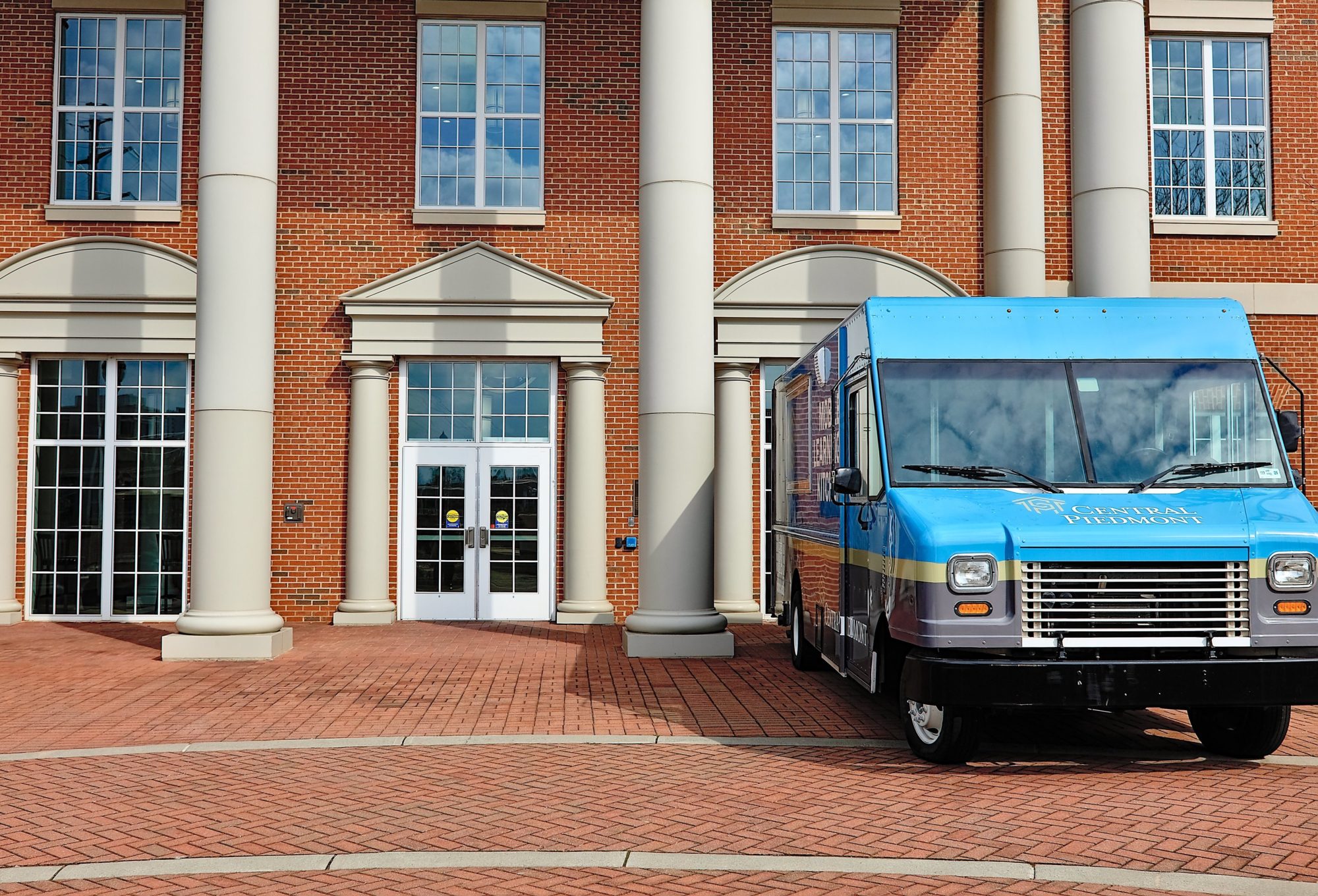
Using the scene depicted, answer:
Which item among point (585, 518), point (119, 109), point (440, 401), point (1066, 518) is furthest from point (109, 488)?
point (1066, 518)

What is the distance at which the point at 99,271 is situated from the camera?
615 inches

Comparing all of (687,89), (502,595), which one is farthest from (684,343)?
(502,595)

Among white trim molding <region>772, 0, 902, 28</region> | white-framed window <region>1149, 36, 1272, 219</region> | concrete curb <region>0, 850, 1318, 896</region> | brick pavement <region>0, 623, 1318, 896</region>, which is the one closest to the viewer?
concrete curb <region>0, 850, 1318, 896</region>

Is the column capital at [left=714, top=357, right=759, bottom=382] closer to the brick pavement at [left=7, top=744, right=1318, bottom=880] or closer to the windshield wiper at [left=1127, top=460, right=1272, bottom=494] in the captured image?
the brick pavement at [left=7, top=744, right=1318, bottom=880]

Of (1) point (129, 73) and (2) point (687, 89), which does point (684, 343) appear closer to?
(2) point (687, 89)

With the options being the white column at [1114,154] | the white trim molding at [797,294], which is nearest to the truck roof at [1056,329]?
the white column at [1114,154]

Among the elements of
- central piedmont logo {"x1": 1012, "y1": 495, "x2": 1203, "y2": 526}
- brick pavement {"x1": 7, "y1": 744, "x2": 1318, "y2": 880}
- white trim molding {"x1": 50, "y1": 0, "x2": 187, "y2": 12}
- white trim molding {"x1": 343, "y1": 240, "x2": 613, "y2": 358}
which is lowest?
brick pavement {"x1": 7, "y1": 744, "x2": 1318, "y2": 880}

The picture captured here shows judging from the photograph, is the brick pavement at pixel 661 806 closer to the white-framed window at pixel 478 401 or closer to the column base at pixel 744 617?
the column base at pixel 744 617

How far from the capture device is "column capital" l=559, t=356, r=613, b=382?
15.8 metres

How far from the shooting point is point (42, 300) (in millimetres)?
15516

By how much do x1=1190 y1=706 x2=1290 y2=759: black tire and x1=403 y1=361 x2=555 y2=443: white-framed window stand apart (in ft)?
32.4

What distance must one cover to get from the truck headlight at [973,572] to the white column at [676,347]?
5526 millimetres

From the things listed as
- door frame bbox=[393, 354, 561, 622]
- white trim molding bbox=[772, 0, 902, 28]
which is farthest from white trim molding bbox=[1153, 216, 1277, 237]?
door frame bbox=[393, 354, 561, 622]

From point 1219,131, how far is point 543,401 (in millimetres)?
10082
